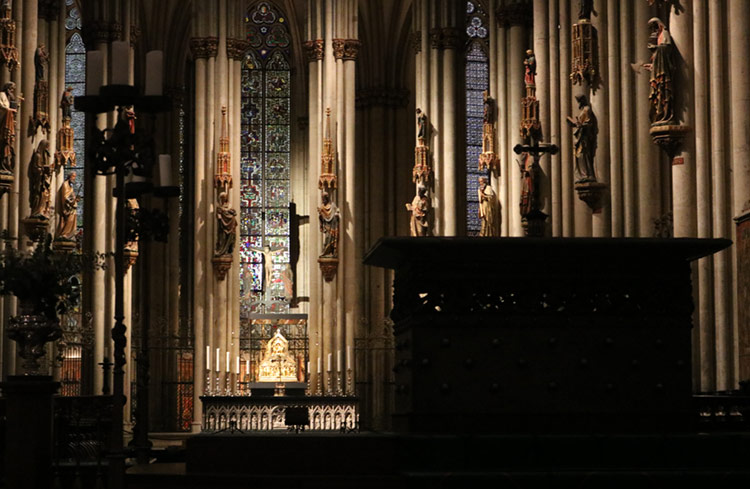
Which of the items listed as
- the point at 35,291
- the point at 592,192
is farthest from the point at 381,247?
the point at 592,192

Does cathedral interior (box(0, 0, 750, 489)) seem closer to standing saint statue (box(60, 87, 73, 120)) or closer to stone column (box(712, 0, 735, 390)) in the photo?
stone column (box(712, 0, 735, 390))

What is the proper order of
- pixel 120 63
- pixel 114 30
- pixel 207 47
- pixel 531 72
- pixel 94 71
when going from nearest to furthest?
pixel 120 63 → pixel 94 71 → pixel 531 72 → pixel 114 30 → pixel 207 47

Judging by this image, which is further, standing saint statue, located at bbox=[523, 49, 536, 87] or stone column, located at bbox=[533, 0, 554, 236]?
standing saint statue, located at bbox=[523, 49, 536, 87]

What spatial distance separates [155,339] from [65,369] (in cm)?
493

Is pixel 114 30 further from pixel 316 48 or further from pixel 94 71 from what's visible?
pixel 94 71

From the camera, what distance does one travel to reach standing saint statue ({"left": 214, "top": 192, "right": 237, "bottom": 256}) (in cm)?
3584

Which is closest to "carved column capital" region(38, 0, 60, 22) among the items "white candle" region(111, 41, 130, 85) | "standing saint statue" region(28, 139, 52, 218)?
"standing saint statue" region(28, 139, 52, 218)

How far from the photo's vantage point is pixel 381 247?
28.2 ft

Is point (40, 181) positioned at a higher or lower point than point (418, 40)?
lower

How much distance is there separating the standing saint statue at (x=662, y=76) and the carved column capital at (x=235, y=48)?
745 inches

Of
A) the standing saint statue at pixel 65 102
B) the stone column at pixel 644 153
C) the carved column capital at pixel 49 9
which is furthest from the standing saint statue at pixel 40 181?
the stone column at pixel 644 153

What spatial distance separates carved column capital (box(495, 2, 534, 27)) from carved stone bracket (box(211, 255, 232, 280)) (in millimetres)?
9066

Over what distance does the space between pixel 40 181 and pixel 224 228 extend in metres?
8.68

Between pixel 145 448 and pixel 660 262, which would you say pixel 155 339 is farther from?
pixel 660 262
